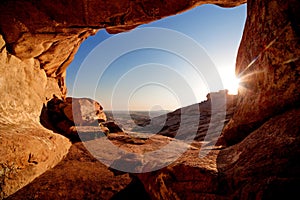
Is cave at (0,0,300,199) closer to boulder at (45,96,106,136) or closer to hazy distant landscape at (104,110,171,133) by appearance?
boulder at (45,96,106,136)

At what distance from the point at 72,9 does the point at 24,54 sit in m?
4.46

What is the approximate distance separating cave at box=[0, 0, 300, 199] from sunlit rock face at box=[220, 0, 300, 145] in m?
0.03

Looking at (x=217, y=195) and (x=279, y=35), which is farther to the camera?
(x=279, y=35)

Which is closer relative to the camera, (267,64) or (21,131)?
(267,64)

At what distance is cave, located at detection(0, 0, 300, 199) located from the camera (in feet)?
10.9

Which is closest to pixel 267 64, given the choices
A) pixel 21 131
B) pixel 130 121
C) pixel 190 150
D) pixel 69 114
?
pixel 190 150

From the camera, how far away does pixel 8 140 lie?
6445 millimetres

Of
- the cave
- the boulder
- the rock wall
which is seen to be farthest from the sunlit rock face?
the boulder

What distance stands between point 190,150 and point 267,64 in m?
4.34

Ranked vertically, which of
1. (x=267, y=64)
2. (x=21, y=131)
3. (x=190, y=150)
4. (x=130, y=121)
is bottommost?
(x=21, y=131)

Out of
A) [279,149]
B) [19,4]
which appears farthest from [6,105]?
[279,149]

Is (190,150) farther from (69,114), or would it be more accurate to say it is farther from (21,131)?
(69,114)

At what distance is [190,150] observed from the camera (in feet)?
23.2

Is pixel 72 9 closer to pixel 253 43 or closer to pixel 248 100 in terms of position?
pixel 253 43
